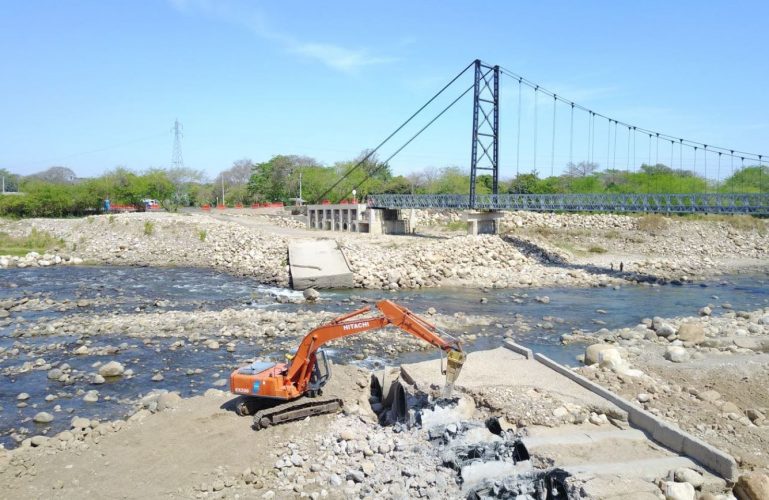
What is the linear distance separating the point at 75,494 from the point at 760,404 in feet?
38.7

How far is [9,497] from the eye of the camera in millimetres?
8234

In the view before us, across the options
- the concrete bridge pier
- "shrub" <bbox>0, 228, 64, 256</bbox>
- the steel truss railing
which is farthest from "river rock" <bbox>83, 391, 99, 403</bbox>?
the concrete bridge pier

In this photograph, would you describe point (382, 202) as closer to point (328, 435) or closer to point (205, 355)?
point (205, 355)

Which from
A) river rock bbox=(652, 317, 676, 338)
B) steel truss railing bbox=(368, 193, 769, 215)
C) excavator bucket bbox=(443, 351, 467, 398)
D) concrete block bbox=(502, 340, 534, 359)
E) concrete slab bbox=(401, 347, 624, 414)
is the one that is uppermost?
steel truss railing bbox=(368, 193, 769, 215)

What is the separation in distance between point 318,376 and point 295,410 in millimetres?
892

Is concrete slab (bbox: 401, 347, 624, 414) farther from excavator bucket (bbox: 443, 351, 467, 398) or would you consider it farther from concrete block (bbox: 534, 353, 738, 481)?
excavator bucket (bbox: 443, 351, 467, 398)

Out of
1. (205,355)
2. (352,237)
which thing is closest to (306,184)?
(352,237)

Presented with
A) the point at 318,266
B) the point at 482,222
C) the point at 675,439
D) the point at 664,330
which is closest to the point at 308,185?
the point at 482,222

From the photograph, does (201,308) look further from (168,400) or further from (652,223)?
(652,223)

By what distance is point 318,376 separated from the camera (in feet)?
36.2

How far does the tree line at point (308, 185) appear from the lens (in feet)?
176

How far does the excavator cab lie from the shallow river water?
3452 mm

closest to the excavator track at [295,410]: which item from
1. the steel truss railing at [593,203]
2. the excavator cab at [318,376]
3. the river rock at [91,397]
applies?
the excavator cab at [318,376]

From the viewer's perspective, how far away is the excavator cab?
10834mm
